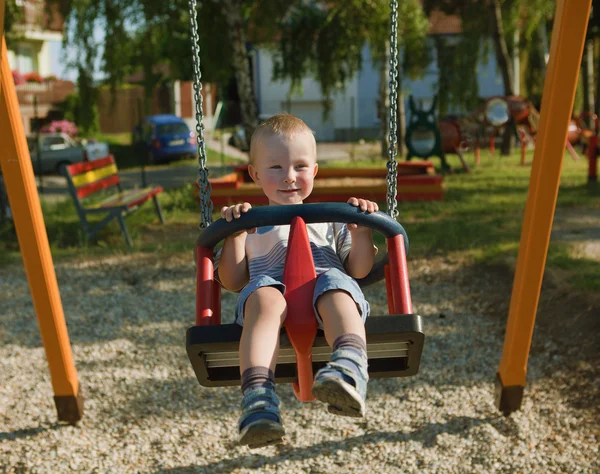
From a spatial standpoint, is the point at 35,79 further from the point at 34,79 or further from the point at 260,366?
the point at 260,366

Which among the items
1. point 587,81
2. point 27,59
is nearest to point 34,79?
point 27,59

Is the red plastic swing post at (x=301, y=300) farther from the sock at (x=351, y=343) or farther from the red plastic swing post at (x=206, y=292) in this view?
the red plastic swing post at (x=206, y=292)

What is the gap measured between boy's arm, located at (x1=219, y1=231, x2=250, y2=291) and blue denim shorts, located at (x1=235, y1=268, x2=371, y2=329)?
6.5 inches

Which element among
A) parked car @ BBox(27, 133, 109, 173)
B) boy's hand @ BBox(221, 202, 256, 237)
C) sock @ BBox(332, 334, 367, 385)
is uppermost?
boy's hand @ BBox(221, 202, 256, 237)

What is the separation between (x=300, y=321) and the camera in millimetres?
2342

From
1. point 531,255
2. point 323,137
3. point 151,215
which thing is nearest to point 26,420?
point 531,255

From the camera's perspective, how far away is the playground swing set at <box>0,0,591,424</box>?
238cm

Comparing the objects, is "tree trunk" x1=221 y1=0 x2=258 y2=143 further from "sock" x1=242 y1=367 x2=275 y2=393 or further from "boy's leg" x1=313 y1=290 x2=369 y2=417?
"sock" x1=242 y1=367 x2=275 y2=393

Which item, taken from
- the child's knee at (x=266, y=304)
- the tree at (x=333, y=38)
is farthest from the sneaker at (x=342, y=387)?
the tree at (x=333, y=38)

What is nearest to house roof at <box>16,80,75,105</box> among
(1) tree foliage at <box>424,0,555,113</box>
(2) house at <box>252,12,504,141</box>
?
(2) house at <box>252,12,504,141</box>

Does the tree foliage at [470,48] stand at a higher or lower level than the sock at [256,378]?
higher

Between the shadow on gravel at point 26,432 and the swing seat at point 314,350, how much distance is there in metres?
1.93

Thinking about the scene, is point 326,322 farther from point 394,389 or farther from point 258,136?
point 394,389

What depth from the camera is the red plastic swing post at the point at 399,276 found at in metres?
2.50
